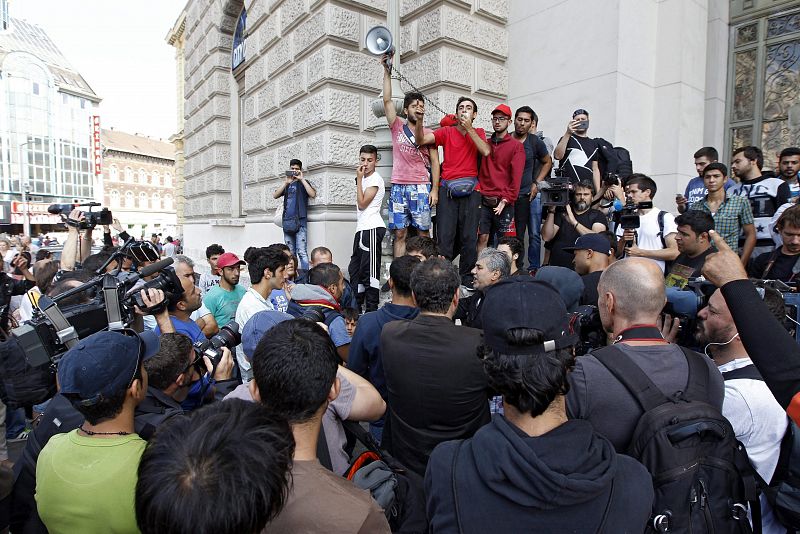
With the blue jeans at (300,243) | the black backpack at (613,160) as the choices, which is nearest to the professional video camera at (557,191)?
the black backpack at (613,160)

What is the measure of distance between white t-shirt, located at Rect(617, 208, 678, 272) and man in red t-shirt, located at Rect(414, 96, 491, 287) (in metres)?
1.59

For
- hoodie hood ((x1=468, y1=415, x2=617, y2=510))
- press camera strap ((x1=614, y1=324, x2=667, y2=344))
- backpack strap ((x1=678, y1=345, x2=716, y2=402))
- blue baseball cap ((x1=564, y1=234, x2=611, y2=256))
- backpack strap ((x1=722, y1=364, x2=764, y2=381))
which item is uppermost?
blue baseball cap ((x1=564, y1=234, x2=611, y2=256))

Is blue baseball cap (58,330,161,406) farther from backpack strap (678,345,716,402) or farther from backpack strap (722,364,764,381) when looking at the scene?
backpack strap (722,364,764,381)

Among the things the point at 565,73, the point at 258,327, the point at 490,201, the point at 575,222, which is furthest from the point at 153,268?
the point at 565,73

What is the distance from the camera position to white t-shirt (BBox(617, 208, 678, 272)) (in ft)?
14.4

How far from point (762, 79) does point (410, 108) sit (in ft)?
16.5

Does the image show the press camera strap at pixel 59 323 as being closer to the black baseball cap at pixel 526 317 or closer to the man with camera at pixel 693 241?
the black baseball cap at pixel 526 317

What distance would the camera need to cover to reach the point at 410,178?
514 cm

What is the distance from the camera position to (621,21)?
19.7 feet

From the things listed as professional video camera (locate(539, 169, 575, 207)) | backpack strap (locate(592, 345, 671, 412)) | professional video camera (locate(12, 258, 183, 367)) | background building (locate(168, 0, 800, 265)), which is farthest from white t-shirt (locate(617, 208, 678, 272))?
professional video camera (locate(12, 258, 183, 367))

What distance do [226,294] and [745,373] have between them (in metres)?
4.00

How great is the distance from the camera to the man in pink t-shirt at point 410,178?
16.6 feet

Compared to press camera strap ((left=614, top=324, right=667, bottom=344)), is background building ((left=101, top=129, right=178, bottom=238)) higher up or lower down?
higher up

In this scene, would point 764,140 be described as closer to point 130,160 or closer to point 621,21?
point 621,21
